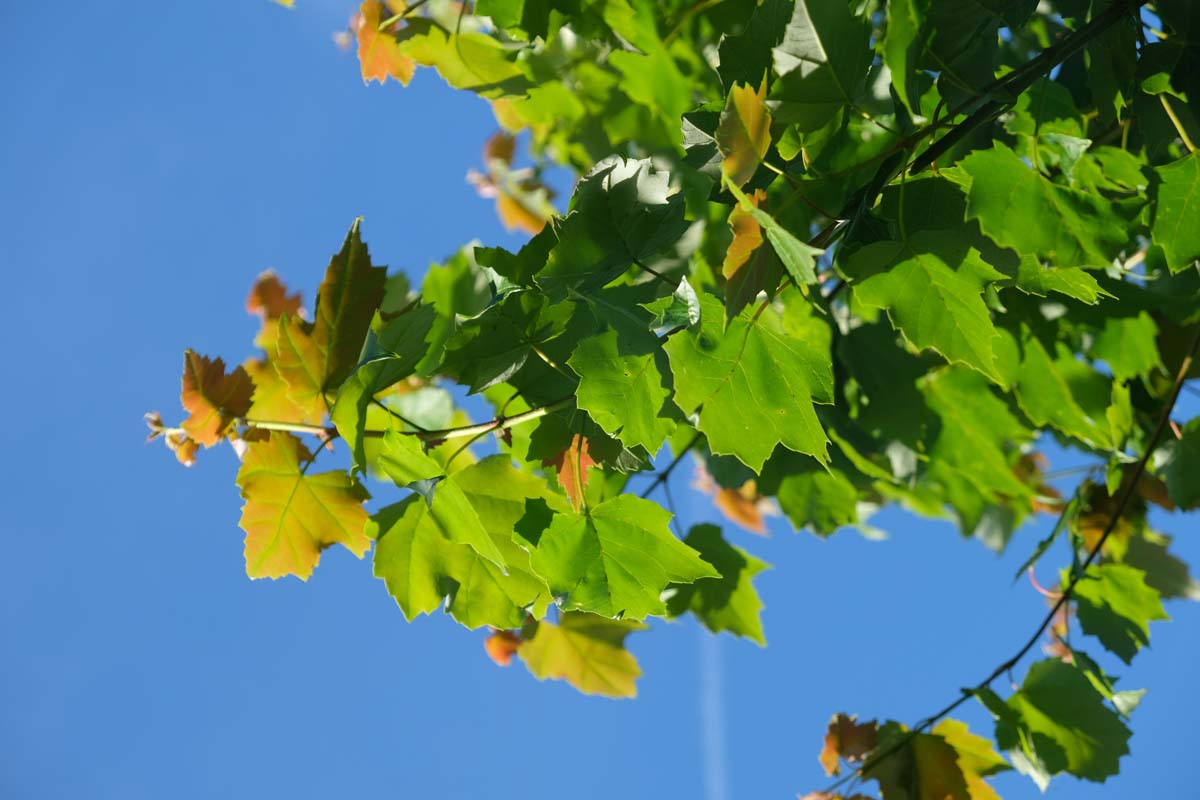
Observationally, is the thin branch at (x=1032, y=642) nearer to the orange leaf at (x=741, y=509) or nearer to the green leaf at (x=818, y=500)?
the green leaf at (x=818, y=500)

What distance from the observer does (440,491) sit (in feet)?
2.21

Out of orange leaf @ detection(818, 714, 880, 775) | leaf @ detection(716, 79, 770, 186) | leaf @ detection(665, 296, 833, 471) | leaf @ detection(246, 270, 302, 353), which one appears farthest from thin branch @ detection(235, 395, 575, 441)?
orange leaf @ detection(818, 714, 880, 775)

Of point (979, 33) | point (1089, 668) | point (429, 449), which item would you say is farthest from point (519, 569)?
point (1089, 668)

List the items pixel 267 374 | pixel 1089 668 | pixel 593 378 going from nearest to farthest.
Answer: pixel 593 378 → pixel 267 374 → pixel 1089 668

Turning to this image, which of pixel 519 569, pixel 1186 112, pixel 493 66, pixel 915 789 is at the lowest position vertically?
pixel 915 789

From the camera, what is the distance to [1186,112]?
720 millimetres

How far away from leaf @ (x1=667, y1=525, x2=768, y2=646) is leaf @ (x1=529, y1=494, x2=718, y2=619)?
49 centimetres

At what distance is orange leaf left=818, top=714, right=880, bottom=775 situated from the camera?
113cm

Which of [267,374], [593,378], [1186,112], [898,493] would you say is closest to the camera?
[593,378]

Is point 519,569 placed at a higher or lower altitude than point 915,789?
higher

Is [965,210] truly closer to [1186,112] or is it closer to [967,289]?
[967,289]

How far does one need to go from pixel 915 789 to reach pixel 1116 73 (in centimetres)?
82

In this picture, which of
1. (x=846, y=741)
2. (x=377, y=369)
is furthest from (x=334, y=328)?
(x=846, y=741)

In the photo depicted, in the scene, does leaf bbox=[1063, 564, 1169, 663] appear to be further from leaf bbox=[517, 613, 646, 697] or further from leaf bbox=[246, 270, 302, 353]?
leaf bbox=[246, 270, 302, 353]
